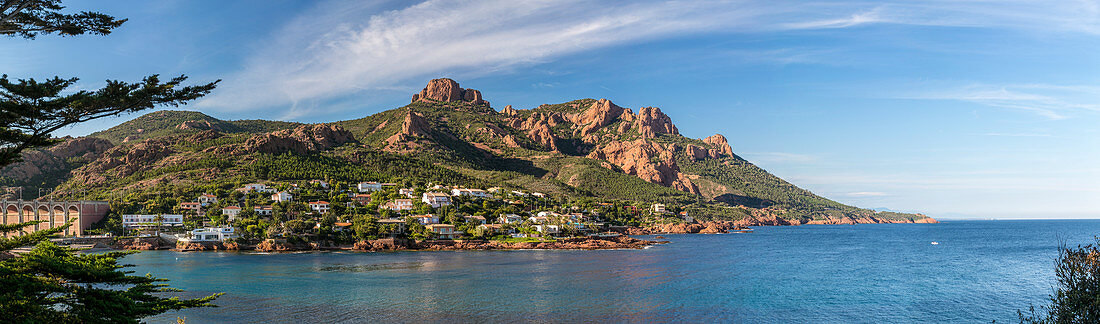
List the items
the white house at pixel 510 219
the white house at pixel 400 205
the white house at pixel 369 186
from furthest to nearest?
the white house at pixel 369 186 < the white house at pixel 400 205 < the white house at pixel 510 219

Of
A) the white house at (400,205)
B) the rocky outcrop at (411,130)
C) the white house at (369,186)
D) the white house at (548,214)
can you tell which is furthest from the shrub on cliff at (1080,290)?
the rocky outcrop at (411,130)

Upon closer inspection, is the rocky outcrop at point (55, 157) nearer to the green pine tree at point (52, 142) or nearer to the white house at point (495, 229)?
the white house at point (495, 229)

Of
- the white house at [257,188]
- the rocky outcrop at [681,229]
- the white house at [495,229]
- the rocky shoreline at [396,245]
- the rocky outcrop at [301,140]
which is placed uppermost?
the rocky outcrop at [301,140]

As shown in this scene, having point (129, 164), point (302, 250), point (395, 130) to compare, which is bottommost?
point (302, 250)

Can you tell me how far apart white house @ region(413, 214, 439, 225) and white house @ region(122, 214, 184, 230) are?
1393 inches

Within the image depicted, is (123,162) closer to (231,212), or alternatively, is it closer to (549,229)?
(231,212)

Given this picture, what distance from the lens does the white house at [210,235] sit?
74.1 m

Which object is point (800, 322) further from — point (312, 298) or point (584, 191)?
point (584, 191)

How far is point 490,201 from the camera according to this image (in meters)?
106

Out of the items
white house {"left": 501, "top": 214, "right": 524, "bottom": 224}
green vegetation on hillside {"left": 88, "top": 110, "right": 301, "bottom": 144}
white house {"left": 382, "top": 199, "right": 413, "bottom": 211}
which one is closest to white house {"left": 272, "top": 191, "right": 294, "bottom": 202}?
white house {"left": 382, "top": 199, "right": 413, "bottom": 211}

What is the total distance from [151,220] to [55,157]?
64592mm

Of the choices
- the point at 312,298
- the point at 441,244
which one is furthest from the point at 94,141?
the point at 312,298

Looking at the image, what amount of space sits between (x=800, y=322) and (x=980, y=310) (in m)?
11.8

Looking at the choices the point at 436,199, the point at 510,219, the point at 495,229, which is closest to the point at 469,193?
the point at 436,199
